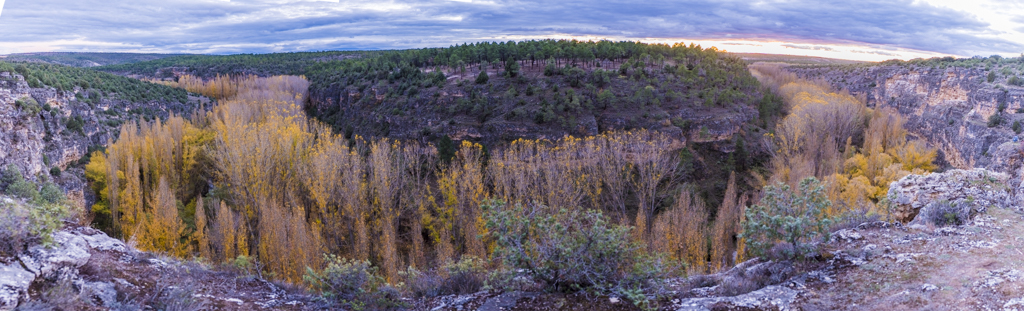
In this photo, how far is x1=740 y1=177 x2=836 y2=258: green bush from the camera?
740 centimetres

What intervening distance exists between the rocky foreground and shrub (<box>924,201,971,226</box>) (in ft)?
0.54

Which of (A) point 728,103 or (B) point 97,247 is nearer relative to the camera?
(B) point 97,247

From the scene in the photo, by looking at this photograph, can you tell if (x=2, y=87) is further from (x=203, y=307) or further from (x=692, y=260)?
(x=692, y=260)

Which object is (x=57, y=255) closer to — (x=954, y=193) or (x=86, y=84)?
(x=954, y=193)

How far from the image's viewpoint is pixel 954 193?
1096 centimetres

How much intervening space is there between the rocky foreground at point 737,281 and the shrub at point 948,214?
0.54 feet

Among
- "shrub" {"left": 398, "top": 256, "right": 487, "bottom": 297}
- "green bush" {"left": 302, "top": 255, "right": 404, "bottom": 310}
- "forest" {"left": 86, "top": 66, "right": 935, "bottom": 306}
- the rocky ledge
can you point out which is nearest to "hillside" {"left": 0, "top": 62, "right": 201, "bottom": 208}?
"forest" {"left": 86, "top": 66, "right": 935, "bottom": 306}

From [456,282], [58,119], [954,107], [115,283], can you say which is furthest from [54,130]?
[954,107]

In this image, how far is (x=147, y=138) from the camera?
2923 centimetres

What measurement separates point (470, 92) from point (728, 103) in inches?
946

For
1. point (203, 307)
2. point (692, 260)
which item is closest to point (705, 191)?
point (692, 260)

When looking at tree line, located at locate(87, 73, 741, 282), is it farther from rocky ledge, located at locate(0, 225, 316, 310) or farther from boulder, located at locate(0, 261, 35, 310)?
boulder, located at locate(0, 261, 35, 310)

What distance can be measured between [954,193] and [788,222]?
712cm

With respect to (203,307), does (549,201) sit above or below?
below
